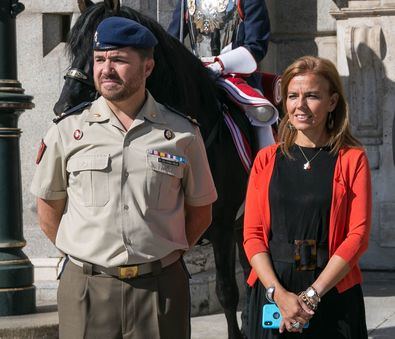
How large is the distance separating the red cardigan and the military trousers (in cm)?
41

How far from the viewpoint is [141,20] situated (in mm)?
5680

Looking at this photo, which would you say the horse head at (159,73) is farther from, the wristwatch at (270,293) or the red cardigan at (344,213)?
the wristwatch at (270,293)

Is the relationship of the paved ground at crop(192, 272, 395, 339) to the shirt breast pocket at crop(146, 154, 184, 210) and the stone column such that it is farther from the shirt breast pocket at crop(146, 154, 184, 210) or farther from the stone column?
the shirt breast pocket at crop(146, 154, 184, 210)

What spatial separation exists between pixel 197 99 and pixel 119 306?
8.39ft

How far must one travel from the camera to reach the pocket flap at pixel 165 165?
3.95 metres

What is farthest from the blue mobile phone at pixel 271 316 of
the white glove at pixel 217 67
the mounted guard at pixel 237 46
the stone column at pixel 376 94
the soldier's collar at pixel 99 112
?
the stone column at pixel 376 94

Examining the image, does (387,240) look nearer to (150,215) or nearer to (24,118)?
(24,118)

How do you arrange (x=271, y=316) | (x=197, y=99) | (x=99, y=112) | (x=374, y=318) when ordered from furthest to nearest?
(x=374, y=318), (x=197, y=99), (x=271, y=316), (x=99, y=112)

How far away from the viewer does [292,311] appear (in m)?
4.05

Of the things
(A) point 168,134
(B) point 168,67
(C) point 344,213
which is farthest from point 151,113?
(B) point 168,67

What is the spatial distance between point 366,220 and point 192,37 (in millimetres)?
3419

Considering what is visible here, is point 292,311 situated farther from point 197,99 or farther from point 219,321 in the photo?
point 219,321

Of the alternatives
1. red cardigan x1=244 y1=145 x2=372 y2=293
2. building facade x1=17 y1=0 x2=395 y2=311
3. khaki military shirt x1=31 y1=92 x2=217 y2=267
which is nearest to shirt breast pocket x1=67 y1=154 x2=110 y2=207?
khaki military shirt x1=31 y1=92 x2=217 y2=267

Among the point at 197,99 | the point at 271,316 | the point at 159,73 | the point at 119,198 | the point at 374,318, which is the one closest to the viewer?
the point at 119,198
